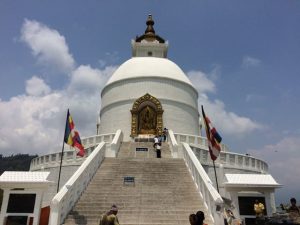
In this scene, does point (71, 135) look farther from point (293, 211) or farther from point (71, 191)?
point (293, 211)

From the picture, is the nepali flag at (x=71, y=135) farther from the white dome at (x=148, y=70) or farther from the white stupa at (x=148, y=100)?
the white dome at (x=148, y=70)

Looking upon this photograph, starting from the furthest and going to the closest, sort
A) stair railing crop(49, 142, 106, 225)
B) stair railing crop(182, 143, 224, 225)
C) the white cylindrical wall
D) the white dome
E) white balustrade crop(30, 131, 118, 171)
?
the white dome, the white cylindrical wall, white balustrade crop(30, 131, 118, 171), stair railing crop(182, 143, 224, 225), stair railing crop(49, 142, 106, 225)

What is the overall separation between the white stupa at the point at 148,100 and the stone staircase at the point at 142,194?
33.2 feet

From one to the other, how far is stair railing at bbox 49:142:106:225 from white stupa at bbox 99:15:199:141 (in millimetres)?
11100

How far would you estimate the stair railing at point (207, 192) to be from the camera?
9.13 metres

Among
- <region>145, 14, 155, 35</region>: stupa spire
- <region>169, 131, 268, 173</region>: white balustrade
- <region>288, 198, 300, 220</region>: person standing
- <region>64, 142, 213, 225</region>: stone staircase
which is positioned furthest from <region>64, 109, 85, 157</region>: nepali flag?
<region>145, 14, 155, 35</region>: stupa spire

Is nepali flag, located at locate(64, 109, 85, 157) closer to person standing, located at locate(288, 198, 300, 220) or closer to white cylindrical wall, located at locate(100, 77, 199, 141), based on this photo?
person standing, located at locate(288, 198, 300, 220)

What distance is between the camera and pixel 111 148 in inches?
672

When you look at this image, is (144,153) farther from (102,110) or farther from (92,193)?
(102,110)

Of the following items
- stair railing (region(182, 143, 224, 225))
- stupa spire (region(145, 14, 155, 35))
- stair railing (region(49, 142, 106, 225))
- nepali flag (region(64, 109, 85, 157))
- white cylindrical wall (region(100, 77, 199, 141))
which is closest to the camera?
stair railing (region(49, 142, 106, 225))

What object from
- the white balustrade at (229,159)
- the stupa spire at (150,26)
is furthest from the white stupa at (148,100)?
the stupa spire at (150,26)

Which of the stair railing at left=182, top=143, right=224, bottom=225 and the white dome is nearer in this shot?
the stair railing at left=182, top=143, right=224, bottom=225

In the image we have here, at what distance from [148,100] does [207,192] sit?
15715mm

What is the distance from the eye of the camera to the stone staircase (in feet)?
32.0
